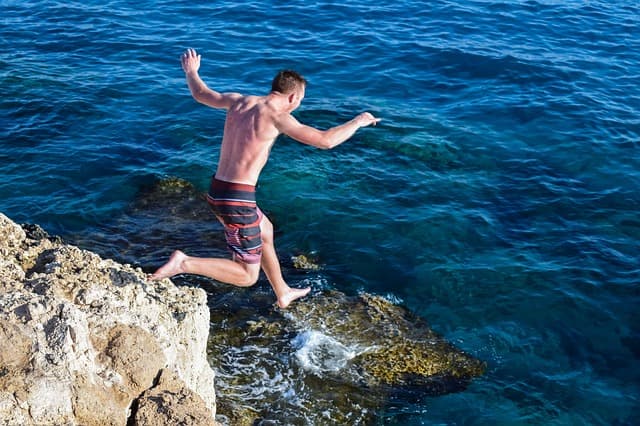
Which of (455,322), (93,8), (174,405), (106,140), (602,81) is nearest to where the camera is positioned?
(174,405)

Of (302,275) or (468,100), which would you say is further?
(468,100)

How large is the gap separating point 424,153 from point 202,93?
809cm

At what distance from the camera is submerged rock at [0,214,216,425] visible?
5.23m

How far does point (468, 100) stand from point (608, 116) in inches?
122

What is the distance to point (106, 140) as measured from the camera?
15.3m

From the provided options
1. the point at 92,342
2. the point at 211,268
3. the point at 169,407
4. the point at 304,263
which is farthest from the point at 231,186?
the point at 304,263

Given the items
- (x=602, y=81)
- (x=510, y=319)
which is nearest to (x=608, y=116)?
(x=602, y=81)

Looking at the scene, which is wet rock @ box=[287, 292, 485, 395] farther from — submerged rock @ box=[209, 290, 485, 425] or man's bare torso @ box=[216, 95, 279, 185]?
man's bare torso @ box=[216, 95, 279, 185]

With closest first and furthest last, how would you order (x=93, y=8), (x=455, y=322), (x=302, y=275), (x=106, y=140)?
(x=455, y=322) → (x=302, y=275) → (x=106, y=140) → (x=93, y=8)

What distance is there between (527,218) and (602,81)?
6.92 metres

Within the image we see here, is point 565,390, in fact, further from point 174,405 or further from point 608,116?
point 608,116

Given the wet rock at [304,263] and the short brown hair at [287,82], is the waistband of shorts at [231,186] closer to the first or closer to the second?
the short brown hair at [287,82]

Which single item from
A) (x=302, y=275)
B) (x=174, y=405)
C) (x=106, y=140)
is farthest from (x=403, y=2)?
(x=174, y=405)

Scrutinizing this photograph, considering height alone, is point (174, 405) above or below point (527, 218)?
above
